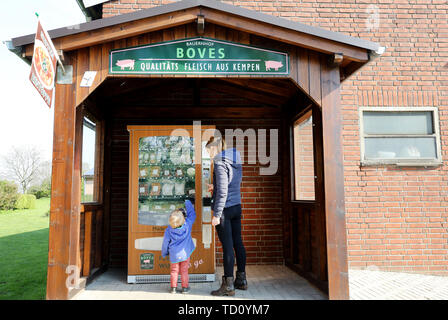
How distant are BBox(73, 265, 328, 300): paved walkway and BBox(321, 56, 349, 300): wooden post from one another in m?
0.43

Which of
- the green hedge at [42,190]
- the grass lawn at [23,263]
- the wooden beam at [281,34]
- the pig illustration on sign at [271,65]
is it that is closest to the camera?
the wooden beam at [281,34]

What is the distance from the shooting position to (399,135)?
231 inches

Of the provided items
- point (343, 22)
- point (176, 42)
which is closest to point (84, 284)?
point (176, 42)

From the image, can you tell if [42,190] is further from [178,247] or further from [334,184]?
[334,184]

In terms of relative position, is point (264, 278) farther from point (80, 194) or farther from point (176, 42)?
point (176, 42)

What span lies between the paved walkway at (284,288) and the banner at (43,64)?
247cm

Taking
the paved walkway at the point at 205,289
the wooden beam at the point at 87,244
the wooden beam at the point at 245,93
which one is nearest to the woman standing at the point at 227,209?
the paved walkway at the point at 205,289

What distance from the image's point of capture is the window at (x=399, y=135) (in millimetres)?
5879

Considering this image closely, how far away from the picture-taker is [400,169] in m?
5.83

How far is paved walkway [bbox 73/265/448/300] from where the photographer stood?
4.28 meters

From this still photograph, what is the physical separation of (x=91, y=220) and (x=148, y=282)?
47.9 inches

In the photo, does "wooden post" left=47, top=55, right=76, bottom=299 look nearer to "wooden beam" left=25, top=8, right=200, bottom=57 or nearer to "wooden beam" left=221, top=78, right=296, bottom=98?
"wooden beam" left=25, top=8, right=200, bottom=57


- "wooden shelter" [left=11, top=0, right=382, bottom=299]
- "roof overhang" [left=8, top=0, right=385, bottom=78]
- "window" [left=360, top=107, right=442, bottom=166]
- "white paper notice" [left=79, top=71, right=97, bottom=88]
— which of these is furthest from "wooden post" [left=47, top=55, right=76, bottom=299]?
"window" [left=360, top=107, right=442, bottom=166]

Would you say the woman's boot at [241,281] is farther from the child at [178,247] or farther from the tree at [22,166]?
the tree at [22,166]
